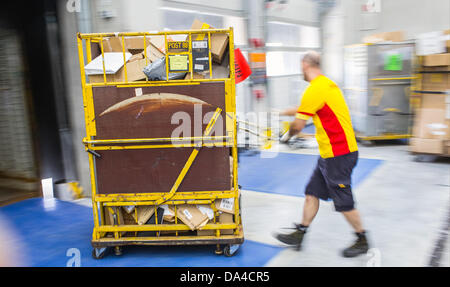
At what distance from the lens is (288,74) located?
1162 centimetres

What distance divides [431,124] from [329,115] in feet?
15.5

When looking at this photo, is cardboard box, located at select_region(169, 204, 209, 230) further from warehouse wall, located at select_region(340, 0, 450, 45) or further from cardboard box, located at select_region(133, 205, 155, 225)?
warehouse wall, located at select_region(340, 0, 450, 45)

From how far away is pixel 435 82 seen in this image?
7504 mm

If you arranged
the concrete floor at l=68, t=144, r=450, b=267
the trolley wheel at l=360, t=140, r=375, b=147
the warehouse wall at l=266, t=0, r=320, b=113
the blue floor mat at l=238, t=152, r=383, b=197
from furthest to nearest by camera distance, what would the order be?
1. the warehouse wall at l=266, t=0, r=320, b=113
2. the trolley wheel at l=360, t=140, r=375, b=147
3. the blue floor mat at l=238, t=152, r=383, b=197
4. the concrete floor at l=68, t=144, r=450, b=267

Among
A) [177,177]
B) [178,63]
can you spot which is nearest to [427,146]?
[177,177]

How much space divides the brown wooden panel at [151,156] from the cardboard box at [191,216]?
0.69 ft

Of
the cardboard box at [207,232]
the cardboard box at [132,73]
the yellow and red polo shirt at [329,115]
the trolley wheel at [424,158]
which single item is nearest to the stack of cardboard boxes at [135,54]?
Result: the cardboard box at [132,73]

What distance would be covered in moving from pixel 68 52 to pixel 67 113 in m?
0.92

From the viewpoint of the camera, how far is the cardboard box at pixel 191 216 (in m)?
3.96

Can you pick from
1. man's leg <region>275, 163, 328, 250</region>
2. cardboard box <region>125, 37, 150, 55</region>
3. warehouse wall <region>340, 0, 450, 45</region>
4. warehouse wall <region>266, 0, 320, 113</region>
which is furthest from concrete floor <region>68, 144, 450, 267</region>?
warehouse wall <region>340, 0, 450, 45</region>

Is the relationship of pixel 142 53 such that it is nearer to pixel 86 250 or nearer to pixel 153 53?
pixel 153 53

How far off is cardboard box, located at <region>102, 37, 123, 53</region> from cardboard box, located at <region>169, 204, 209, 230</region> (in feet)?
5.63

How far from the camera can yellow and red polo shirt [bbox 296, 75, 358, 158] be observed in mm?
3695
